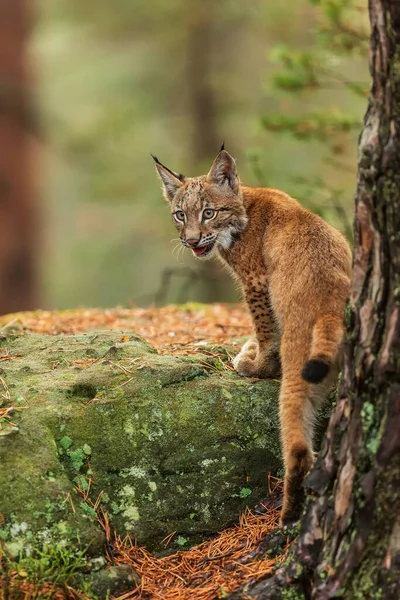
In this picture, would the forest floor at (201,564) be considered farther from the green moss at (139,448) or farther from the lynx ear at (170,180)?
the lynx ear at (170,180)

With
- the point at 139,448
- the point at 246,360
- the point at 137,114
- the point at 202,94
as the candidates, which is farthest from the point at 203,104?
the point at 139,448

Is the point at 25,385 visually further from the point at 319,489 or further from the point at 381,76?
the point at 381,76

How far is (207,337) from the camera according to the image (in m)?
5.48

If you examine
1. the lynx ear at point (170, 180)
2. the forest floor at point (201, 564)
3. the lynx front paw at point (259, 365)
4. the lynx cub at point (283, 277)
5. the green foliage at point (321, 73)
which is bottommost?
the forest floor at point (201, 564)

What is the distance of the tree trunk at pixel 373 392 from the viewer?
269cm

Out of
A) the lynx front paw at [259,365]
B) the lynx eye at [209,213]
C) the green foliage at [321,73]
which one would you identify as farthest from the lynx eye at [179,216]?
the green foliage at [321,73]

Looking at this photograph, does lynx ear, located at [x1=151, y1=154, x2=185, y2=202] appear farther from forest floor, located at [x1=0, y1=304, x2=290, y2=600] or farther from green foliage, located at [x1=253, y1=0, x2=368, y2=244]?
green foliage, located at [x1=253, y1=0, x2=368, y2=244]

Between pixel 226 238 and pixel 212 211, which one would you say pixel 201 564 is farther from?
pixel 212 211

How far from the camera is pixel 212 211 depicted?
193 inches

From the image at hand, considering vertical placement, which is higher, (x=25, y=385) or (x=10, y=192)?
(x=10, y=192)

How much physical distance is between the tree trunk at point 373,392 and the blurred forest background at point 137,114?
504cm

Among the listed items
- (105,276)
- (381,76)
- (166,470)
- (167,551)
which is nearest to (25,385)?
(166,470)

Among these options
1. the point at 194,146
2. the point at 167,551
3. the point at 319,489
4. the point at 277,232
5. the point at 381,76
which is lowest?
the point at 167,551

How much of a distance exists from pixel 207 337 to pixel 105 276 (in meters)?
15.4
